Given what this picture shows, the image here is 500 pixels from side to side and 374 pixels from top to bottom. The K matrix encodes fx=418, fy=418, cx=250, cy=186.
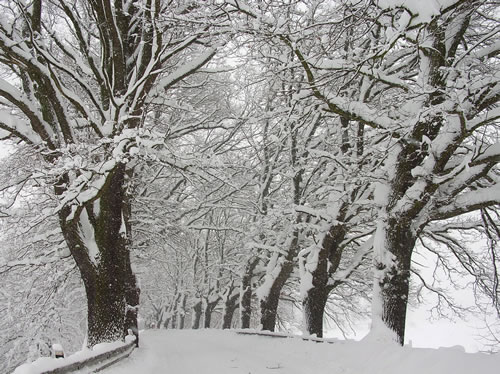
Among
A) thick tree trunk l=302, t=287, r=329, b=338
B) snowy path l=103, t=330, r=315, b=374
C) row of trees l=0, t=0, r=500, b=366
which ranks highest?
row of trees l=0, t=0, r=500, b=366

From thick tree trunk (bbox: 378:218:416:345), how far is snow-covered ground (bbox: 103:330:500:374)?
62 centimetres

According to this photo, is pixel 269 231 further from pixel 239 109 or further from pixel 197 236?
pixel 197 236

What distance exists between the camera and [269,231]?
14.0m

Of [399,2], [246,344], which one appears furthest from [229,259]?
[399,2]

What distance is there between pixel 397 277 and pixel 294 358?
124 inches

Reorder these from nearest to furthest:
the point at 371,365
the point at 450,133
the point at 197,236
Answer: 1. the point at 371,365
2. the point at 450,133
3. the point at 197,236

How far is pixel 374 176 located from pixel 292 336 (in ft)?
20.1

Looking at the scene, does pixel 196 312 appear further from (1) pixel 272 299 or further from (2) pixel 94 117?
(2) pixel 94 117

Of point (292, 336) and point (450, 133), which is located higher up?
point (450, 133)

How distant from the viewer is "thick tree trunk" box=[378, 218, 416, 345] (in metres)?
7.27

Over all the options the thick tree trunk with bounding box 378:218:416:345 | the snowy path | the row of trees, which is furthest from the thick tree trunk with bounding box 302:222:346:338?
the thick tree trunk with bounding box 378:218:416:345

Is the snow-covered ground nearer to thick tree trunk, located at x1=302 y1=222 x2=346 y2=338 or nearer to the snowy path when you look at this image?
the snowy path

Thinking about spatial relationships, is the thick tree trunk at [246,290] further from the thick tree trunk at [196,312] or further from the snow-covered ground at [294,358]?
the thick tree trunk at [196,312]

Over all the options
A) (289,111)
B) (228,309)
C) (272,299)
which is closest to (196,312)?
(228,309)
